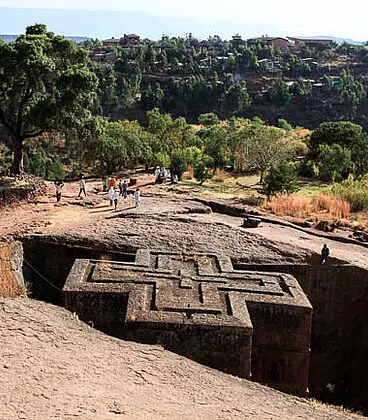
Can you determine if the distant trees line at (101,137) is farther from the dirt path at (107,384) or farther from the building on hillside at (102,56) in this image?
the building on hillside at (102,56)

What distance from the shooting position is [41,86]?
64.5 ft

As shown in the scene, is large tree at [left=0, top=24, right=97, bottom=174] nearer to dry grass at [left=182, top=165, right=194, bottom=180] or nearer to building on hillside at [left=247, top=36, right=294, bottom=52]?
dry grass at [left=182, top=165, right=194, bottom=180]

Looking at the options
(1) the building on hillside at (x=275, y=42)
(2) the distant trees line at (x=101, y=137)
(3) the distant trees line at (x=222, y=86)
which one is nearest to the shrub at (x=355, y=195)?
(2) the distant trees line at (x=101, y=137)

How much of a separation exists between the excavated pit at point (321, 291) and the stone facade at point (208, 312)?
7.20 ft

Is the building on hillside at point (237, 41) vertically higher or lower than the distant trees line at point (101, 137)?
higher

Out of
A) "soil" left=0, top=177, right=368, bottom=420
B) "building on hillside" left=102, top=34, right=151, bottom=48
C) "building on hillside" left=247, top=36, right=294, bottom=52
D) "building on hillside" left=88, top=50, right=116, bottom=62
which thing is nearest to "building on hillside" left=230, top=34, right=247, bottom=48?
"building on hillside" left=247, top=36, right=294, bottom=52

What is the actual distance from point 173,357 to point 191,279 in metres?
2.89

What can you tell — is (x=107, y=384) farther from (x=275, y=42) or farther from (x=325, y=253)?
(x=275, y=42)

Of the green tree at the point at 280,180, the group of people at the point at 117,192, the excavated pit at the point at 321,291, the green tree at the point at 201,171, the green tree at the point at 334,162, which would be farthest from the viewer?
the green tree at the point at 334,162

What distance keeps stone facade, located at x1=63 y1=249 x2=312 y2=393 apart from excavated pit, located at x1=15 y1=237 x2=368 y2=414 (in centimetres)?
220

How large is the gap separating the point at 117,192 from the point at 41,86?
530 centimetres

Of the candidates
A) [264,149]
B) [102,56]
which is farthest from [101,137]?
[102,56]

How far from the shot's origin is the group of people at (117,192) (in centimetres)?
1697

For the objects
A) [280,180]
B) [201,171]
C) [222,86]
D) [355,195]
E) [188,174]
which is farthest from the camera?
[222,86]
